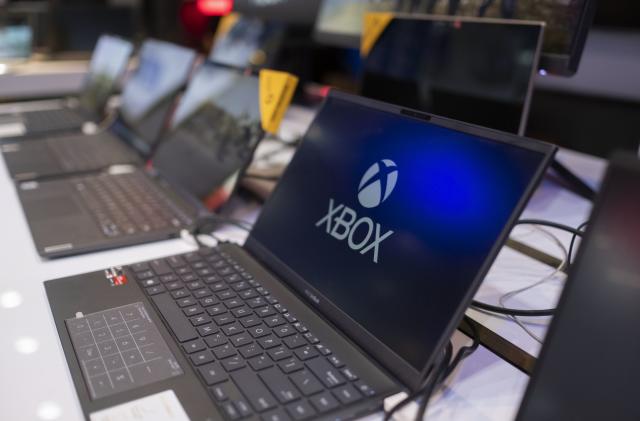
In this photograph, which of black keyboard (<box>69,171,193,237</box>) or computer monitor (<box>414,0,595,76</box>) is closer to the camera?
computer monitor (<box>414,0,595,76</box>)

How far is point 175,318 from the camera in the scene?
61cm

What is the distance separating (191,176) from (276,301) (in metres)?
0.44

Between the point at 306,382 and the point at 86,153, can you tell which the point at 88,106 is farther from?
the point at 306,382

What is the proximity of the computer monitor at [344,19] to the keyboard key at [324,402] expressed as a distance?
89 cm

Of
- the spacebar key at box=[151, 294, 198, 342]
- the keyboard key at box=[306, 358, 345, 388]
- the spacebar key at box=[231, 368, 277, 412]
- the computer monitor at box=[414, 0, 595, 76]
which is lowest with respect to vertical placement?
the spacebar key at box=[151, 294, 198, 342]

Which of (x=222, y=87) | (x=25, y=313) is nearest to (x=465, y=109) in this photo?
(x=222, y=87)

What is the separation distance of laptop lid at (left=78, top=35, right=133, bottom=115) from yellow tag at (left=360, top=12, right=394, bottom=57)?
0.85 meters

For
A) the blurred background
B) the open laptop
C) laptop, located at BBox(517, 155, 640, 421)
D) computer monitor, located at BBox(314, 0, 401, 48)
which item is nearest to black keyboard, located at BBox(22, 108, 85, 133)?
the open laptop

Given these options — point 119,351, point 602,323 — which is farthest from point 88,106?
point 602,323

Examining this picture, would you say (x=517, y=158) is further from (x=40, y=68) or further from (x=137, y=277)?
(x=40, y=68)

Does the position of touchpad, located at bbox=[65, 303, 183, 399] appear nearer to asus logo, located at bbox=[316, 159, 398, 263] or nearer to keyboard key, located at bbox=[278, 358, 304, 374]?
keyboard key, located at bbox=[278, 358, 304, 374]

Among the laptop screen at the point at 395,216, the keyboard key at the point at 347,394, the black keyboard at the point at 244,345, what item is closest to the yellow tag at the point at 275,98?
the laptop screen at the point at 395,216

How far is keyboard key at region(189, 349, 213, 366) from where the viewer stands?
0.54 metres

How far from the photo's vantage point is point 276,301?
65 centimetres
